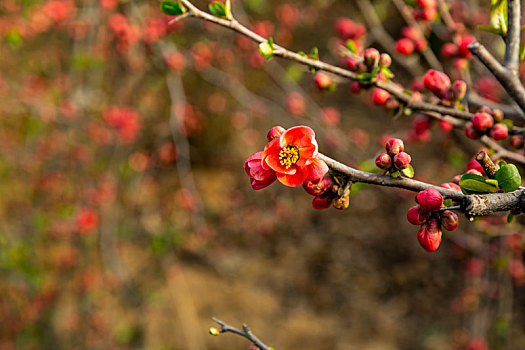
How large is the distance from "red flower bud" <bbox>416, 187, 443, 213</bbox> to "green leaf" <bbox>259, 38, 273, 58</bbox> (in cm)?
48

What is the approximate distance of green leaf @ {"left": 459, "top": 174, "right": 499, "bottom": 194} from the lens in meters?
0.70

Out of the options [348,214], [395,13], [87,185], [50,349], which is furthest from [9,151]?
[395,13]

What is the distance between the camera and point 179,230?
12.3ft

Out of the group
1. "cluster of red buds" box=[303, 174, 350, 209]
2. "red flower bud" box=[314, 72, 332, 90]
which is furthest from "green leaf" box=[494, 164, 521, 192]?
"red flower bud" box=[314, 72, 332, 90]

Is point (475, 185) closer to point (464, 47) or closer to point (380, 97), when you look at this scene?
point (380, 97)

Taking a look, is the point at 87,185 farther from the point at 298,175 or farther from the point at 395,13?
the point at 395,13

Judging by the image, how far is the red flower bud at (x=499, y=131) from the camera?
98 centimetres

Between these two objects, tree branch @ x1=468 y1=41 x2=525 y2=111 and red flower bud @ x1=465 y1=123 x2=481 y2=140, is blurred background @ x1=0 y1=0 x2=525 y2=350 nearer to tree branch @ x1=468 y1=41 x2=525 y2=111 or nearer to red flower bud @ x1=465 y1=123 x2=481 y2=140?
red flower bud @ x1=465 y1=123 x2=481 y2=140

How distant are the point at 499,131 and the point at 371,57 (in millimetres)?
353

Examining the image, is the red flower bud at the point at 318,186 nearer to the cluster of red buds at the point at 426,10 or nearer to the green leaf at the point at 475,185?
the green leaf at the point at 475,185

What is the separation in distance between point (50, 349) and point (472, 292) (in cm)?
335

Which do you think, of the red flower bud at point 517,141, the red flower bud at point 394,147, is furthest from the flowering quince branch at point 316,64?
the red flower bud at point 394,147

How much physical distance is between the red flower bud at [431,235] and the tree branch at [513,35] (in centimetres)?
41

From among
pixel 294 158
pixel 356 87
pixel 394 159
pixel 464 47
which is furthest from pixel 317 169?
pixel 464 47
